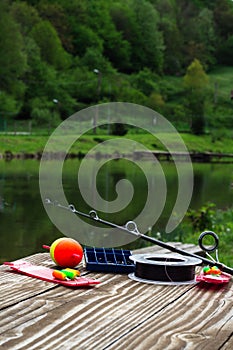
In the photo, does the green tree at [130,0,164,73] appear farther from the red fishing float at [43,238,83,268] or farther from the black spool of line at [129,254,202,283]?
the black spool of line at [129,254,202,283]

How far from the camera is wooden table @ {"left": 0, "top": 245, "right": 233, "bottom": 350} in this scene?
220 cm

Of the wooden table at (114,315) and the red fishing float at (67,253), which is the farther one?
the red fishing float at (67,253)

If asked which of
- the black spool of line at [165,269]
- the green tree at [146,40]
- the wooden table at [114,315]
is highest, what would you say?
the green tree at [146,40]

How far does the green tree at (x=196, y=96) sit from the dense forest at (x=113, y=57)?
0.38ft

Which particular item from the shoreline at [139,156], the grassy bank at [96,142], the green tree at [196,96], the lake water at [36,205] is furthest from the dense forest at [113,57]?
the lake water at [36,205]

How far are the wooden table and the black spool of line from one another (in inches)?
2.2

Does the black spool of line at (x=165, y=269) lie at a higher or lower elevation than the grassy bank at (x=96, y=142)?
lower

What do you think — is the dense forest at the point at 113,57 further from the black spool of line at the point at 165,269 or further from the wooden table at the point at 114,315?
the wooden table at the point at 114,315

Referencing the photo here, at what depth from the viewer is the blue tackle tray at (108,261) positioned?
127 inches

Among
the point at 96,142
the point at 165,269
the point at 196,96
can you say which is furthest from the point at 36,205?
the point at 196,96

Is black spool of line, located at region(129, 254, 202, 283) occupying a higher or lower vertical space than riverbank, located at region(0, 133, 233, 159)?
lower

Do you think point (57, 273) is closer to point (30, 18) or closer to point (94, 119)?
point (94, 119)

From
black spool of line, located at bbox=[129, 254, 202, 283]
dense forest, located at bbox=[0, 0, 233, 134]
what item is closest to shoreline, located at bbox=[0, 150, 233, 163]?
dense forest, located at bbox=[0, 0, 233, 134]

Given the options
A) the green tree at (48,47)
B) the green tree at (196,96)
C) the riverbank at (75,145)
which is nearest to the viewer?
the riverbank at (75,145)
